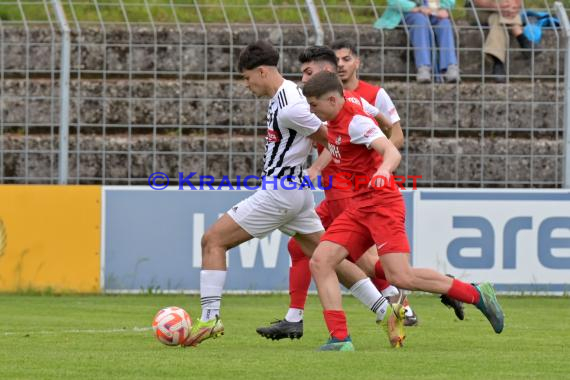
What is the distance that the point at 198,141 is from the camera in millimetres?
14586

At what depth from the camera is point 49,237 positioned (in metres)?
13.8

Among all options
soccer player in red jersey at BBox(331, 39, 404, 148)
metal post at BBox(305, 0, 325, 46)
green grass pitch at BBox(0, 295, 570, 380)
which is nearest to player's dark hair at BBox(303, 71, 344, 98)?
green grass pitch at BBox(0, 295, 570, 380)

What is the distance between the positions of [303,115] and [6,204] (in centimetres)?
575

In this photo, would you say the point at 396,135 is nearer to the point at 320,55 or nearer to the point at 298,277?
the point at 320,55

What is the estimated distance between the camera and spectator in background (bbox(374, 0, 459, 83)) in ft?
46.9

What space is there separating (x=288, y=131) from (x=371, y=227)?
1069 millimetres

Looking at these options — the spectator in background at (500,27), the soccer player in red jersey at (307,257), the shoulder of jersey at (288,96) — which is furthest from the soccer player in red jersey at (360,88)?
the spectator in background at (500,27)

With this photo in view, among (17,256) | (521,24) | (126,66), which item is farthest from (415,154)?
(17,256)

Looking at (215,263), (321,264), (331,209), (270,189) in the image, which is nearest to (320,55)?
(331,209)

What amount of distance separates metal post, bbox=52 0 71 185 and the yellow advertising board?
0.26 meters

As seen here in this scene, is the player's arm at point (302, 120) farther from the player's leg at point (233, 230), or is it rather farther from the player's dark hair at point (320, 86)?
the player's dark hair at point (320, 86)

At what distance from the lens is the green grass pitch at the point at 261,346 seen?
22.7 feet

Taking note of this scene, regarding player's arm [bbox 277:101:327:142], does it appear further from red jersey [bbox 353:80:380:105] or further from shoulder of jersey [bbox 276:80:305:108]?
red jersey [bbox 353:80:380:105]

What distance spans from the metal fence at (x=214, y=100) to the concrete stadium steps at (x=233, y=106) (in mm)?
17
